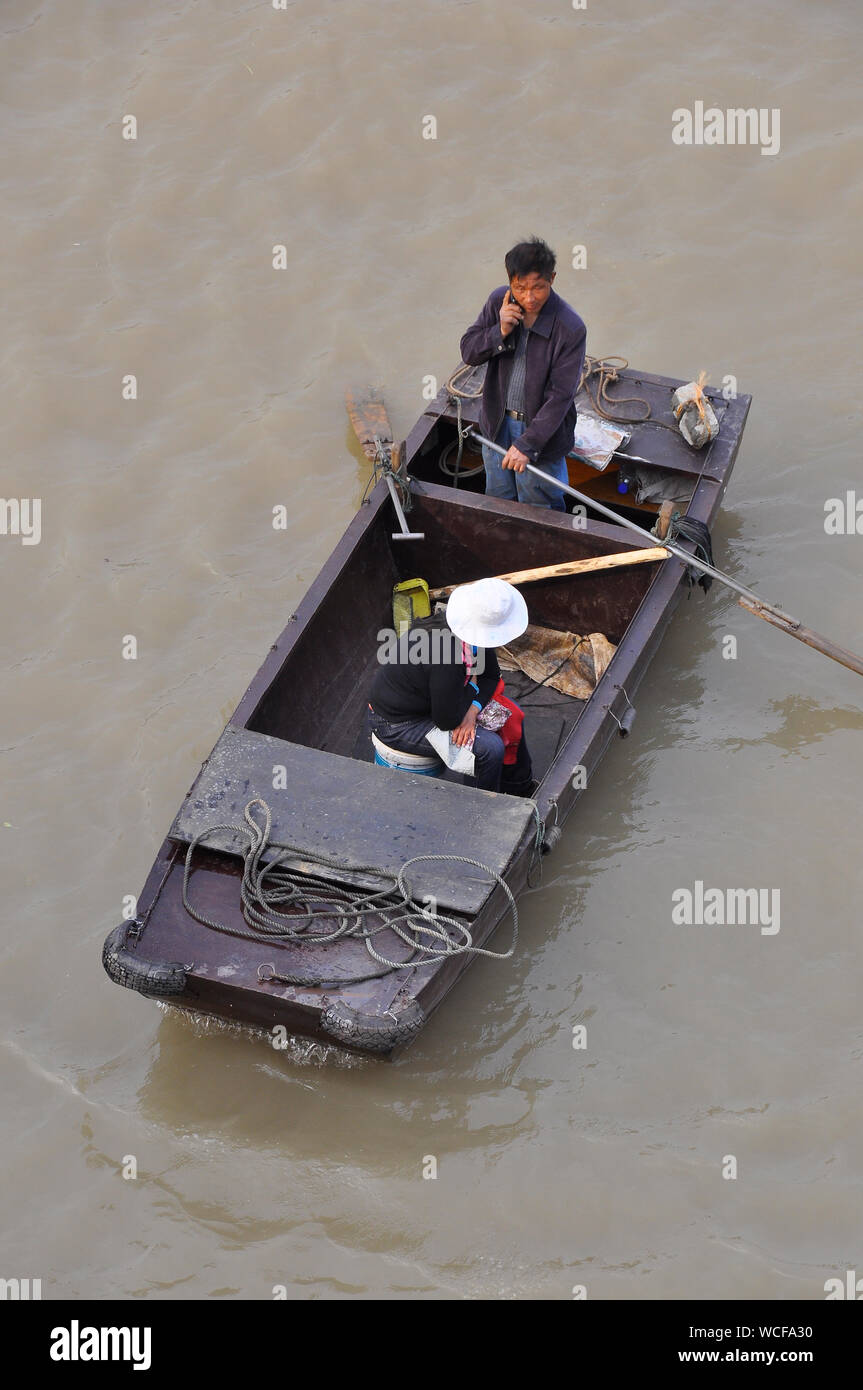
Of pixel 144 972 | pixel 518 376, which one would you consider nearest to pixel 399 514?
pixel 518 376

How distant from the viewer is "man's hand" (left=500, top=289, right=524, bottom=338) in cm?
597

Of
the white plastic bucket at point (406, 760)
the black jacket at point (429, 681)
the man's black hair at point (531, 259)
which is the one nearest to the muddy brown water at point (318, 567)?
the white plastic bucket at point (406, 760)

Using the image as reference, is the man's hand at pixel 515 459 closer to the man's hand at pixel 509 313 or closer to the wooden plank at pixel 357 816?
the man's hand at pixel 509 313

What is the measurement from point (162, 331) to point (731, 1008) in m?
5.03

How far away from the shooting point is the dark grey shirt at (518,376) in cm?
613

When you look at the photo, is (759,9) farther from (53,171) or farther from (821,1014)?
(821,1014)

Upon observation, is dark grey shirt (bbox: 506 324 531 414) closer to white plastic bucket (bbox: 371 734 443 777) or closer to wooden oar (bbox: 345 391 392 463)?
wooden oar (bbox: 345 391 392 463)

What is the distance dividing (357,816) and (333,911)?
384 millimetres

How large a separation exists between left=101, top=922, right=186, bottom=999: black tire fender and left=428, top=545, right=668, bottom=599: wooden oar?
225 centimetres

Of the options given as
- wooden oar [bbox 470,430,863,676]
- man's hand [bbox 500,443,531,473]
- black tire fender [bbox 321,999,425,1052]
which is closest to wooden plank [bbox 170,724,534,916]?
black tire fender [bbox 321,999,425,1052]

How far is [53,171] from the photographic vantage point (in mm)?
8914

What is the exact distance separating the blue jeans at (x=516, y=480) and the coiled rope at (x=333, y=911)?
2.09m

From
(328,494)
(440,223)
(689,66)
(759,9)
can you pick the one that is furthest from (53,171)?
(759,9)

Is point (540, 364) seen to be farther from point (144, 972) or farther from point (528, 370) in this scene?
point (144, 972)
